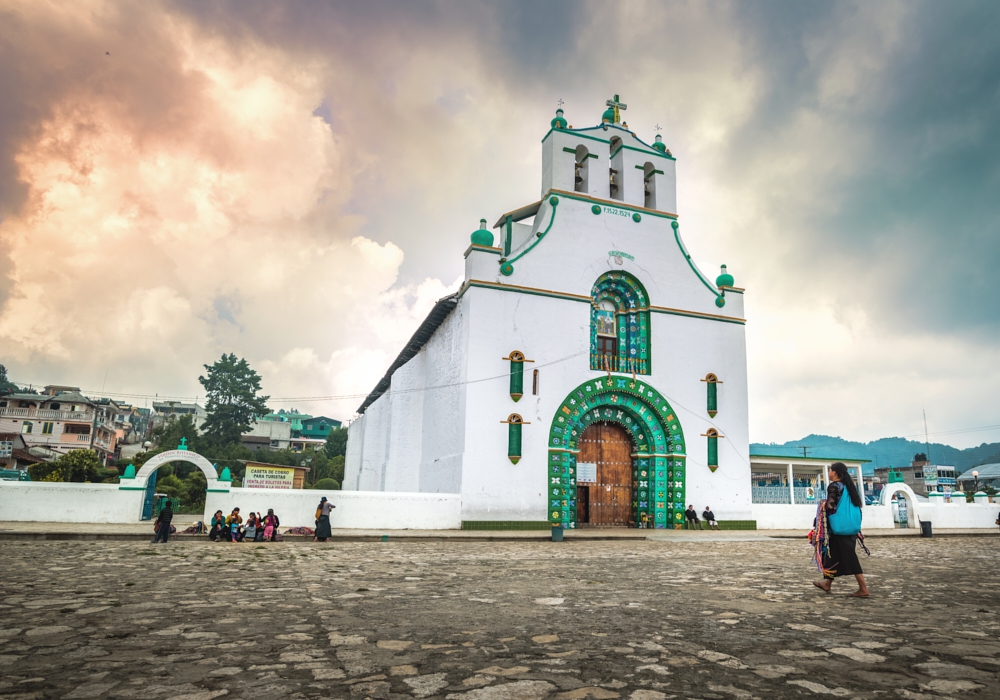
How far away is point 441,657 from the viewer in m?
3.45

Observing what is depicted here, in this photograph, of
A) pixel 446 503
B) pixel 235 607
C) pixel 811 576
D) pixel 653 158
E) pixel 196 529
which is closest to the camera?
pixel 235 607

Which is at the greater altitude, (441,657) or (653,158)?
(653,158)

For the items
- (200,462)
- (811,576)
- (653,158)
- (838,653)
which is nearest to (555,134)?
(653,158)

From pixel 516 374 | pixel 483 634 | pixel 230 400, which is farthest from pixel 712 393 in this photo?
pixel 230 400

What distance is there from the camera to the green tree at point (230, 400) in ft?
158

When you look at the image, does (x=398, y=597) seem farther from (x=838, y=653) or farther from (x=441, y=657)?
(x=838, y=653)

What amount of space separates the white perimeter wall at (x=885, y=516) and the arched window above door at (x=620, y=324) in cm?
624

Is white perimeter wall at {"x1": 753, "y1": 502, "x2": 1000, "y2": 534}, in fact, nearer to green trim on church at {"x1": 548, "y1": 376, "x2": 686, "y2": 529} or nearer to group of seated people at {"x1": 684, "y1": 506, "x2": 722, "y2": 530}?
group of seated people at {"x1": 684, "y1": 506, "x2": 722, "y2": 530}

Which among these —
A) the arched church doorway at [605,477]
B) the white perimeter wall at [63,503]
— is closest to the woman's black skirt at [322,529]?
the white perimeter wall at [63,503]

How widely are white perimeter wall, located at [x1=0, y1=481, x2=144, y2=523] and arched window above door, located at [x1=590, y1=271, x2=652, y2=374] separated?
13893 millimetres

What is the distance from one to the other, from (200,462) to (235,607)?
13466mm

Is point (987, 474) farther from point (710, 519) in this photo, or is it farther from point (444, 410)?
point (444, 410)

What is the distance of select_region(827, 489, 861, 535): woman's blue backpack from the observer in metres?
6.33

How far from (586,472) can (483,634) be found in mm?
15007
